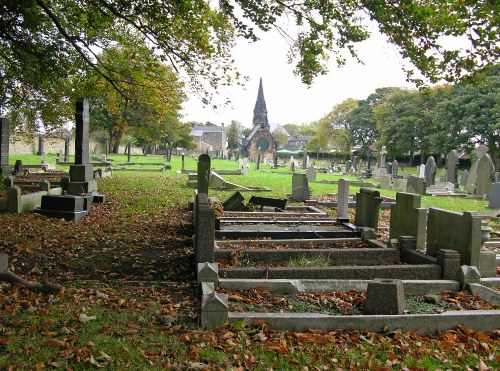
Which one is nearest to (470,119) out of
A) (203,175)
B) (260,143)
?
(203,175)

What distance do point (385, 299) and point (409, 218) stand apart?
10.7 ft

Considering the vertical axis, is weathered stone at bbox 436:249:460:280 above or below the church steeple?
below

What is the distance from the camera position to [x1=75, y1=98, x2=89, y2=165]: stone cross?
14695mm

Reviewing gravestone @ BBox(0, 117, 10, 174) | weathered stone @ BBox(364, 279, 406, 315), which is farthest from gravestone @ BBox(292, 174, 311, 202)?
gravestone @ BBox(0, 117, 10, 174)

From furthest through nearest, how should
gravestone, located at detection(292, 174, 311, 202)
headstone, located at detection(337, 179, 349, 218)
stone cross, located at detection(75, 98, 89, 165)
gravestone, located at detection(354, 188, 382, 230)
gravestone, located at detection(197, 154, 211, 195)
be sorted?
gravestone, located at detection(292, 174, 311, 202), stone cross, located at detection(75, 98, 89, 165), gravestone, located at detection(197, 154, 211, 195), headstone, located at detection(337, 179, 349, 218), gravestone, located at detection(354, 188, 382, 230)

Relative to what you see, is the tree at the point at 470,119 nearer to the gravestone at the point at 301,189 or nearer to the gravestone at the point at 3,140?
the gravestone at the point at 301,189

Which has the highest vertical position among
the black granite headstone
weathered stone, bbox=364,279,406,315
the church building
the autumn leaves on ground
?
the church building

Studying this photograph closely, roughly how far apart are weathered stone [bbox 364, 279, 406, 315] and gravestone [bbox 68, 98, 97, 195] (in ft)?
36.3

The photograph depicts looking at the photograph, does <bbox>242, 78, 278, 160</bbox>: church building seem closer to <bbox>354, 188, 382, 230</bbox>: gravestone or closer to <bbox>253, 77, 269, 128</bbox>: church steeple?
<bbox>253, 77, 269, 128</bbox>: church steeple

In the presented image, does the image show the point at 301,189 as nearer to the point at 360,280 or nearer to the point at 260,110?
the point at 360,280

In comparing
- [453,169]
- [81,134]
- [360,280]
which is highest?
[81,134]

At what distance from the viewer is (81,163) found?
14617mm

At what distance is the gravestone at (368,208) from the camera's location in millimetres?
9391

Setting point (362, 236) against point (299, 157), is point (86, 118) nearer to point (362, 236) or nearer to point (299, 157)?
point (362, 236)
